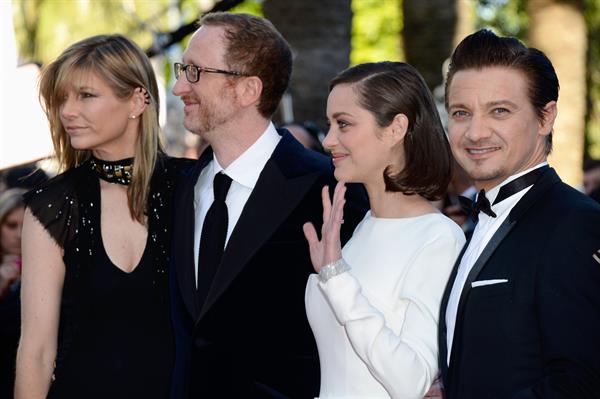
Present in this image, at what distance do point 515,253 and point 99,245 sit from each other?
2.07 m

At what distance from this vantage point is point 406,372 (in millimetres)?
3480

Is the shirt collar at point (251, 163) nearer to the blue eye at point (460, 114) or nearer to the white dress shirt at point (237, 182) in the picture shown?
the white dress shirt at point (237, 182)

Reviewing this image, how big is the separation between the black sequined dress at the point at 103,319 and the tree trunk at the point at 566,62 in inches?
386

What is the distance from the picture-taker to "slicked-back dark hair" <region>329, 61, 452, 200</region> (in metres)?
4.00

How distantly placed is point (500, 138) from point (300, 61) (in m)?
5.38

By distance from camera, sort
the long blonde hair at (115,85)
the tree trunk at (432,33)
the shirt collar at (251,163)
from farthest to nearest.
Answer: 1. the tree trunk at (432,33)
2. the shirt collar at (251,163)
3. the long blonde hair at (115,85)

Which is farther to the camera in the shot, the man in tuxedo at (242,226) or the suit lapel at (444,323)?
the man in tuxedo at (242,226)

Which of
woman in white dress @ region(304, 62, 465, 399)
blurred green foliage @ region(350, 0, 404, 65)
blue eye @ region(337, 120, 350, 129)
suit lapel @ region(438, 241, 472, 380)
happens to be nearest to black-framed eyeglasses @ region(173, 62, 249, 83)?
woman in white dress @ region(304, 62, 465, 399)

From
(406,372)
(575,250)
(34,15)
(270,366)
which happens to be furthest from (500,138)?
(34,15)

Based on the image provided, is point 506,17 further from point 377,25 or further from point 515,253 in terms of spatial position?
point 515,253

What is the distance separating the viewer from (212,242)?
180 inches

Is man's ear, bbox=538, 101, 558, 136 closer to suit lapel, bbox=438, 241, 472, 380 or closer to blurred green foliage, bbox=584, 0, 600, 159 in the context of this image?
suit lapel, bbox=438, 241, 472, 380

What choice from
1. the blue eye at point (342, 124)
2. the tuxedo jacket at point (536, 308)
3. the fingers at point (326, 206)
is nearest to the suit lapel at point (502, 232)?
the tuxedo jacket at point (536, 308)

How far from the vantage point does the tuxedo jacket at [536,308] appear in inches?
117
